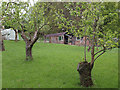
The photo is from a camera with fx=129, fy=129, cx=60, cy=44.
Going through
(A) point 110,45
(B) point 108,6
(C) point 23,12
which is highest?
(C) point 23,12

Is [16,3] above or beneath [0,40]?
above

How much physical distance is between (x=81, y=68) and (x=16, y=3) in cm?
1223

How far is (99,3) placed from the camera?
9297mm

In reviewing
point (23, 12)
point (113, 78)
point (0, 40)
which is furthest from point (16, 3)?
point (113, 78)

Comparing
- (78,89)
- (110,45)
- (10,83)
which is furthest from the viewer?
(10,83)

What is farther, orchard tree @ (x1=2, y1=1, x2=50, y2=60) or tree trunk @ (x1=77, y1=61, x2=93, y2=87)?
orchard tree @ (x1=2, y1=1, x2=50, y2=60)

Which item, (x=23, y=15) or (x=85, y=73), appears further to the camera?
(x=23, y=15)

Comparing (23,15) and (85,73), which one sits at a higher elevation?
(23,15)

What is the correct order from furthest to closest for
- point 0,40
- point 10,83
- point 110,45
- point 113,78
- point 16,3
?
point 0,40
point 16,3
point 113,78
point 10,83
point 110,45

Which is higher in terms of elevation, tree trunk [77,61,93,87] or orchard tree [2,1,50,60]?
orchard tree [2,1,50,60]

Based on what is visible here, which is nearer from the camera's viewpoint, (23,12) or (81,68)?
(81,68)

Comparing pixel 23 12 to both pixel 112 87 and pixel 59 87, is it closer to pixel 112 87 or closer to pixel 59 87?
pixel 59 87

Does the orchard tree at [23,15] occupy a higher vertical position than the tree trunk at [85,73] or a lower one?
higher

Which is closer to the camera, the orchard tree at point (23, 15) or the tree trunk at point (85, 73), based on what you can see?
the tree trunk at point (85, 73)
